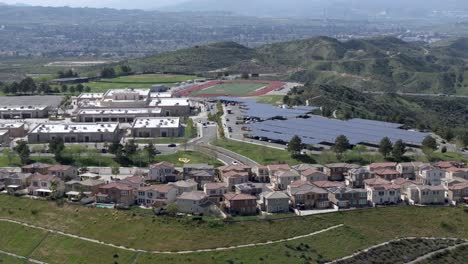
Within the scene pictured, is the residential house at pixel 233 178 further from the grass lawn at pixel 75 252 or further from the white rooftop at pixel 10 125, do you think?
the white rooftop at pixel 10 125

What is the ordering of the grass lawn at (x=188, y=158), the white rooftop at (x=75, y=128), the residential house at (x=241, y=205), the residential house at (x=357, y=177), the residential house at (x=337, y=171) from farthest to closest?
1. the white rooftop at (x=75, y=128)
2. the grass lawn at (x=188, y=158)
3. the residential house at (x=337, y=171)
4. the residential house at (x=357, y=177)
5. the residential house at (x=241, y=205)

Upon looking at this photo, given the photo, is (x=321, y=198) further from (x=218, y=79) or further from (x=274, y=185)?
(x=218, y=79)

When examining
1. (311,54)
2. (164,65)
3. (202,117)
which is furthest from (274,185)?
(311,54)

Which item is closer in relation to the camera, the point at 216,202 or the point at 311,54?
the point at 216,202

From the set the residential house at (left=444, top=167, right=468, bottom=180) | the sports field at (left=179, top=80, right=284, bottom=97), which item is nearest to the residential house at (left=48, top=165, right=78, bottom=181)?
the residential house at (left=444, top=167, right=468, bottom=180)

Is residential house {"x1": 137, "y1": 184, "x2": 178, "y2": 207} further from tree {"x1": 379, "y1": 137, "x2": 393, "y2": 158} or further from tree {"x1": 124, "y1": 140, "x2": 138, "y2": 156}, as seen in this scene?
tree {"x1": 379, "y1": 137, "x2": 393, "y2": 158}

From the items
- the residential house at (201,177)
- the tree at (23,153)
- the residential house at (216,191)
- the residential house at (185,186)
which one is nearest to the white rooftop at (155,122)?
the tree at (23,153)

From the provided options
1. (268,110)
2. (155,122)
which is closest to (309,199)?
(155,122)
